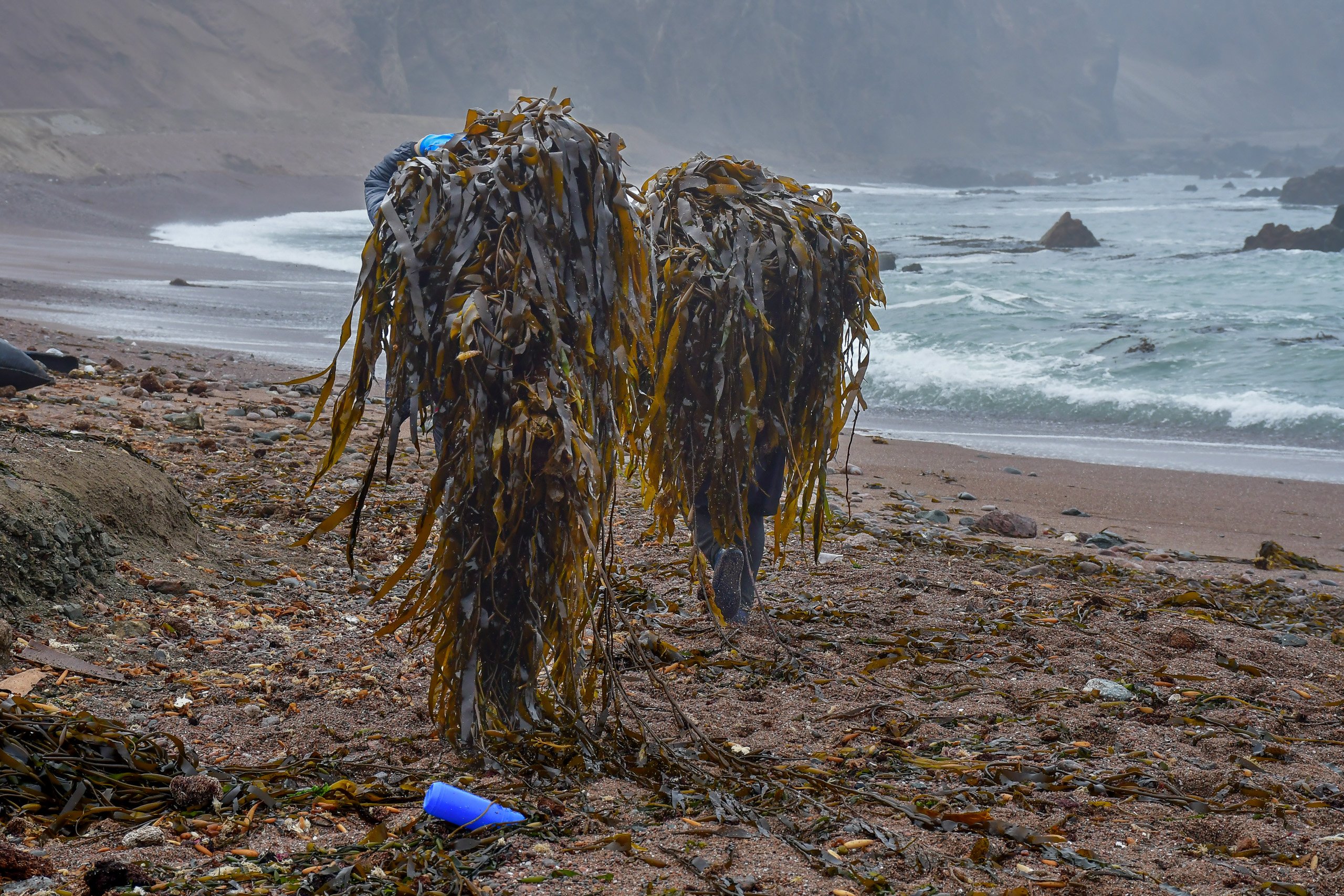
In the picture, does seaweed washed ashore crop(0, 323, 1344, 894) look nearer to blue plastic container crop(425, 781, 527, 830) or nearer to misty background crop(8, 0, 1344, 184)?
blue plastic container crop(425, 781, 527, 830)

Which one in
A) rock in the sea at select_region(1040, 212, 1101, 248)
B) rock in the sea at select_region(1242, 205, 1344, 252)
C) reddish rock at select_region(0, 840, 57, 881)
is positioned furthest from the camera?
rock in the sea at select_region(1040, 212, 1101, 248)

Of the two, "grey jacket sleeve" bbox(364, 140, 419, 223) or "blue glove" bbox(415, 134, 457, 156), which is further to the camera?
"grey jacket sleeve" bbox(364, 140, 419, 223)

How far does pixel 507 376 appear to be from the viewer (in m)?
2.90

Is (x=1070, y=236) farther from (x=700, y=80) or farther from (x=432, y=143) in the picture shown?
(x=700, y=80)

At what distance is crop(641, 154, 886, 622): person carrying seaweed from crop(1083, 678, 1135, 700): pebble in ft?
4.11

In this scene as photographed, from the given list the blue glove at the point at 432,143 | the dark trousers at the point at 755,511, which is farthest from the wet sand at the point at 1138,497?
the blue glove at the point at 432,143

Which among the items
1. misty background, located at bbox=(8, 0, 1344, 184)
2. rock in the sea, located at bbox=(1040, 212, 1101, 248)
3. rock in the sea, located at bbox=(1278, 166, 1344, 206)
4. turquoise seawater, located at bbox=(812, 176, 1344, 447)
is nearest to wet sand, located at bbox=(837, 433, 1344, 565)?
turquoise seawater, located at bbox=(812, 176, 1344, 447)

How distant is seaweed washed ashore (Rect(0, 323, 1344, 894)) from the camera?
8.22 feet

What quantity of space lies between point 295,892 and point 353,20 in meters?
74.4

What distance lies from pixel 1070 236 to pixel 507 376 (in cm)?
3159

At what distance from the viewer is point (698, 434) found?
170 inches

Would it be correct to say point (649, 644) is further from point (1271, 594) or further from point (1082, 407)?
point (1082, 407)

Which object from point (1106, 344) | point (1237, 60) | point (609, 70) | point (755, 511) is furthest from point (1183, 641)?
point (1237, 60)

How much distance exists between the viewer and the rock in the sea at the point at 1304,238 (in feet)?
91.5
